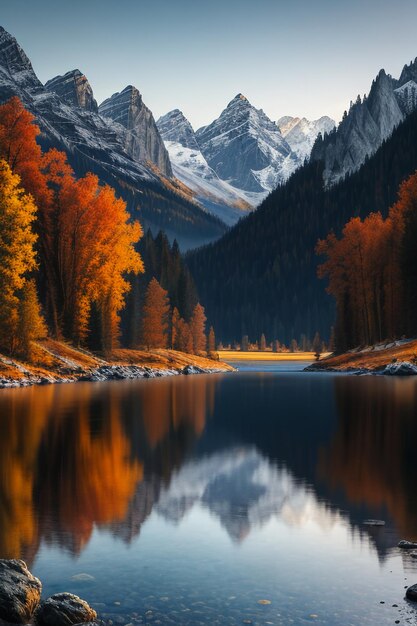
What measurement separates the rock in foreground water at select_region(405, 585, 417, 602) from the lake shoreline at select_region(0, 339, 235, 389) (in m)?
46.2

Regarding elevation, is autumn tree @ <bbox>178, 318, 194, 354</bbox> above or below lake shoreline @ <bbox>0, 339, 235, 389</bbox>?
above

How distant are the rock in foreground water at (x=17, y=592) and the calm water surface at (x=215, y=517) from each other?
55cm

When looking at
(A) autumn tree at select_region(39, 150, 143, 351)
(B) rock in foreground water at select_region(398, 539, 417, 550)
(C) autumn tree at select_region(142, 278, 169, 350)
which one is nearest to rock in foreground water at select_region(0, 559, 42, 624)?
(B) rock in foreground water at select_region(398, 539, 417, 550)

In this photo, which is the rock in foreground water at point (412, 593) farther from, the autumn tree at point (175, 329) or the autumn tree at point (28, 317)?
the autumn tree at point (175, 329)

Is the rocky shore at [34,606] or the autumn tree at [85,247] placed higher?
the autumn tree at [85,247]

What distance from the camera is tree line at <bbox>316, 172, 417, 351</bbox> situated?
266 feet

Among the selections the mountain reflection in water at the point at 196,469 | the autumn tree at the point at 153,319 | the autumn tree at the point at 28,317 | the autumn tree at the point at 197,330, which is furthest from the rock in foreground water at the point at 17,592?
the autumn tree at the point at 197,330

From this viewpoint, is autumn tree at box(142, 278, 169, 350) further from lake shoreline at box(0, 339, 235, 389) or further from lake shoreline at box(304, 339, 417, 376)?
lake shoreline at box(304, 339, 417, 376)

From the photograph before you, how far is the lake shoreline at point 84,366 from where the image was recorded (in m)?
56.3

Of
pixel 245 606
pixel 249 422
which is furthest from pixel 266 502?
pixel 249 422

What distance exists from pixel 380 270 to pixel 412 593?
260ft

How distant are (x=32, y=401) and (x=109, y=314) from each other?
3838 cm

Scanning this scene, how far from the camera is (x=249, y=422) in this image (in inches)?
1272

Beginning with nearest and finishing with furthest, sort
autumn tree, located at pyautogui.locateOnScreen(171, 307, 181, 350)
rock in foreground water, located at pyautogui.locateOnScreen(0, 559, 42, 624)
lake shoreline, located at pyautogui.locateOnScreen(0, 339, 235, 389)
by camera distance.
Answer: rock in foreground water, located at pyautogui.locateOnScreen(0, 559, 42, 624) → lake shoreline, located at pyautogui.locateOnScreen(0, 339, 235, 389) → autumn tree, located at pyautogui.locateOnScreen(171, 307, 181, 350)
